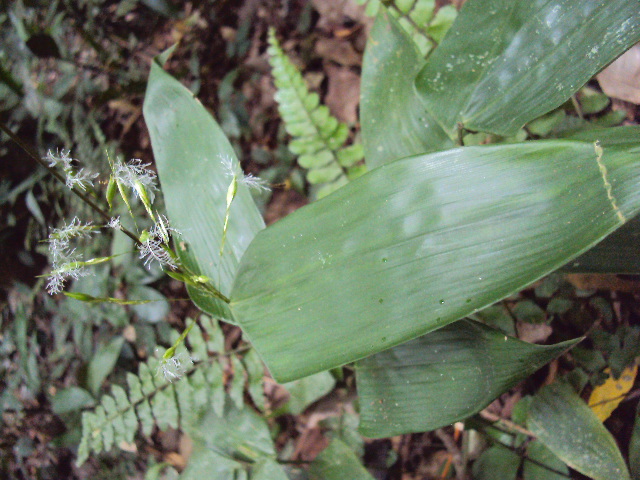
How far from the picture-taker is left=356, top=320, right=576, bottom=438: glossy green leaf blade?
1.99 feet

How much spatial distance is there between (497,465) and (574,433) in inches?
6.5

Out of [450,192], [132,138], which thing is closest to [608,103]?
[450,192]

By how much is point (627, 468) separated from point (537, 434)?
14 cm

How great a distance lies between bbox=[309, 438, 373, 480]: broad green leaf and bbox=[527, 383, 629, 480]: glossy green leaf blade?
1.13 ft

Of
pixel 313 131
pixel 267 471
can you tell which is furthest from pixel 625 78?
pixel 267 471

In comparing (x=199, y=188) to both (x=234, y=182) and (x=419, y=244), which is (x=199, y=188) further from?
(x=419, y=244)

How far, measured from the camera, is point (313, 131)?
1.06 m

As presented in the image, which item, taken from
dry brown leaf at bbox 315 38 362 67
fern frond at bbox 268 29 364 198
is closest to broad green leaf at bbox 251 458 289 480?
fern frond at bbox 268 29 364 198

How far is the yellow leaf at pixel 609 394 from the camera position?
81cm

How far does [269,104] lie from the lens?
1.40m

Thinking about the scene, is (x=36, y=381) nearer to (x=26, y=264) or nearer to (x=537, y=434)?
(x=26, y=264)

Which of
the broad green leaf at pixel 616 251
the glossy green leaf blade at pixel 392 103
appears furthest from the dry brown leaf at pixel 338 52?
the broad green leaf at pixel 616 251

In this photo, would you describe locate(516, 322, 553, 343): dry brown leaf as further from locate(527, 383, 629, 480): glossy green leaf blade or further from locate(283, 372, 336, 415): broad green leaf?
locate(283, 372, 336, 415): broad green leaf

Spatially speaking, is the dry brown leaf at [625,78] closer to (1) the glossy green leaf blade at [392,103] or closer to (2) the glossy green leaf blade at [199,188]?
(1) the glossy green leaf blade at [392,103]
